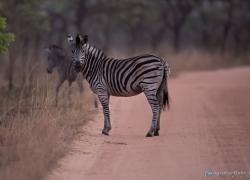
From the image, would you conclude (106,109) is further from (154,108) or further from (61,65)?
(61,65)

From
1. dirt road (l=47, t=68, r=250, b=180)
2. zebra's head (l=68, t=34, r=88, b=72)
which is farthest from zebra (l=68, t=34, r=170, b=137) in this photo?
dirt road (l=47, t=68, r=250, b=180)

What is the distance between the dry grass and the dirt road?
0.73 feet

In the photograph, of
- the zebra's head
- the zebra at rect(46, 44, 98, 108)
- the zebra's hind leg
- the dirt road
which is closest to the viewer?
the dirt road

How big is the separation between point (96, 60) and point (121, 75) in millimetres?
701

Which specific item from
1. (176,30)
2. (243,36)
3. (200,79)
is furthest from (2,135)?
(243,36)

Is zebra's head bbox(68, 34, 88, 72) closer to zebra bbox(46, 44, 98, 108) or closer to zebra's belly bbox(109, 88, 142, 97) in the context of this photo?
zebra's belly bbox(109, 88, 142, 97)

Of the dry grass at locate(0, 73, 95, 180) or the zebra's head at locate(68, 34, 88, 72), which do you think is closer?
the dry grass at locate(0, 73, 95, 180)

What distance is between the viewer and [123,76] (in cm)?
1278

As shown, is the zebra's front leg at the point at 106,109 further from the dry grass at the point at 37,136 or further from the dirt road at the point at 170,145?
the dry grass at the point at 37,136

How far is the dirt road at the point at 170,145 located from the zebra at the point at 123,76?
0.57 meters

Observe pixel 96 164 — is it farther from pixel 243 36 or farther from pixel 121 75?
pixel 243 36

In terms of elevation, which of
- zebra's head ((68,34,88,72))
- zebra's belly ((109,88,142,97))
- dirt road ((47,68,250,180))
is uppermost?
zebra's head ((68,34,88,72))

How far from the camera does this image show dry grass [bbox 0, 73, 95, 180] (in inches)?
356

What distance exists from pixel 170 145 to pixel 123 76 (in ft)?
6.69
